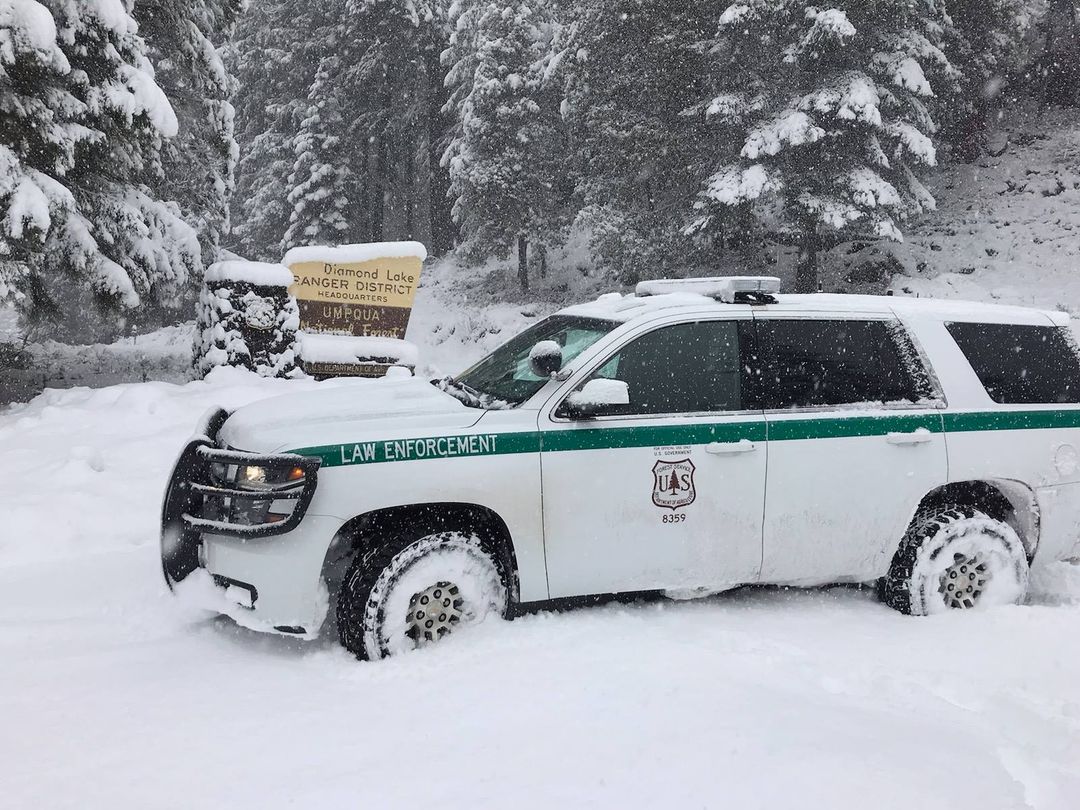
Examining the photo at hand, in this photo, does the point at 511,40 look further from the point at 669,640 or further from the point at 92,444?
the point at 669,640

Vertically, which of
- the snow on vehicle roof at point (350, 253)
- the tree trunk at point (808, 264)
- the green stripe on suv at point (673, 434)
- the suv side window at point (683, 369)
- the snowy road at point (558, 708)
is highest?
the tree trunk at point (808, 264)

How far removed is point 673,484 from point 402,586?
151 cm

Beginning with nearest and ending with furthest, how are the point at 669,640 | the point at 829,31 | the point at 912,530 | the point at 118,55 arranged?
1. the point at 669,640
2. the point at 912,530
3. the point at 118,55
4. the point at 829,31

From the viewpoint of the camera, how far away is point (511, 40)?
83.8 ft

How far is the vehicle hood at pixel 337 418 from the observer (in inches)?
168

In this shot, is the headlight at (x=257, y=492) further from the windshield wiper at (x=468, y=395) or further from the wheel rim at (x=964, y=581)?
the wheel rim at (x=964, y=581)

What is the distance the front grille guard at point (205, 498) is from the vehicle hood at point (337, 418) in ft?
0.33

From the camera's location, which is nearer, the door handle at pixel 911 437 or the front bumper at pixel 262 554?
the front bumper at pixel 262 554

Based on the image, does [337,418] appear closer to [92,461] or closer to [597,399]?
[597,399]

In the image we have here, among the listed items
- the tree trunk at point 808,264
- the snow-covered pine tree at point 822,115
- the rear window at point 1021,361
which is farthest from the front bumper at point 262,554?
the tree trunk at point 808,264

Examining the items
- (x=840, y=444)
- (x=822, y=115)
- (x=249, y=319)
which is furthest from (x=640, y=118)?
(x=840, y=444)

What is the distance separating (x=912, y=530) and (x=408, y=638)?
300 cm

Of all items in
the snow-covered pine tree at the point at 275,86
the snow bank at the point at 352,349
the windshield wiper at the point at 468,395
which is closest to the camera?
the windshield wiper at the point at 468,395

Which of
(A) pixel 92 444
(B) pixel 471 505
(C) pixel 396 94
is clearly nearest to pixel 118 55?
(A) pixel 92 444
